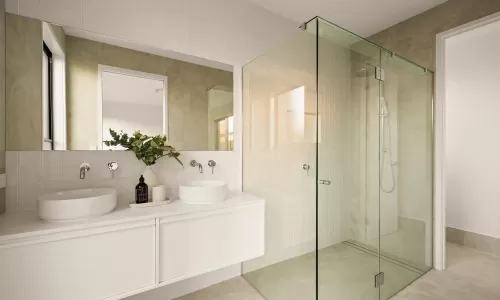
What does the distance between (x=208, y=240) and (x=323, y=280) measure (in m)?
0.79

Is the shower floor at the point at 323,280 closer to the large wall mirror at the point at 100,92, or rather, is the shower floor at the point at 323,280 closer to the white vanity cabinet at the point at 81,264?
the white vanity cabinet at the point at 81,264

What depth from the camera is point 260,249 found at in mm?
1731

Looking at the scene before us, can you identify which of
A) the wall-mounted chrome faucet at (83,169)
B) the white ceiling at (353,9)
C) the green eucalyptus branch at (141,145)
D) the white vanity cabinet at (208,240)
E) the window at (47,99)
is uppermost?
the white ceiling at (353,9)

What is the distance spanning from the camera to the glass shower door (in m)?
1.54

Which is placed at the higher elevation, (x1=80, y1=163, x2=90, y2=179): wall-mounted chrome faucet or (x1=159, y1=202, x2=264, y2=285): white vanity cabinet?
(x1=80, y1=163, x2=90, y2=179): wall-mounted chrome faucet

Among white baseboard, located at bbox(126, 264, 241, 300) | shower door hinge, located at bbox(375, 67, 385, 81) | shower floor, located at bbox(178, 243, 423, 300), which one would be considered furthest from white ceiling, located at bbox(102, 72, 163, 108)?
shower door hinge, located at bbox(375, 67, 385, 81)

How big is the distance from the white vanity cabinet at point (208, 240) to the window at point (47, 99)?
2.77ft

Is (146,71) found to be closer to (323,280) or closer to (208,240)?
(208,240)

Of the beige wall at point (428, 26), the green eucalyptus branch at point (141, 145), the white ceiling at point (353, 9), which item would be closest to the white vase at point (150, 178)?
the green eucalyptus branch at point (141, 145)

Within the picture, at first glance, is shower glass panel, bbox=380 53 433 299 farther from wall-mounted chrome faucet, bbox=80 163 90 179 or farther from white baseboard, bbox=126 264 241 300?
wall-mounted chrome faucet, bbox=80 163 90 179

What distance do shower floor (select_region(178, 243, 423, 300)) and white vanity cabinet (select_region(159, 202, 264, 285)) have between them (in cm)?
31

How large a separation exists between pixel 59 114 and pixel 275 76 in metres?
1.48

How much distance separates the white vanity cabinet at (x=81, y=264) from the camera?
1015 millimetres

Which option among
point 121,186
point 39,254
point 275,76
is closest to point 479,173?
point 275,76
